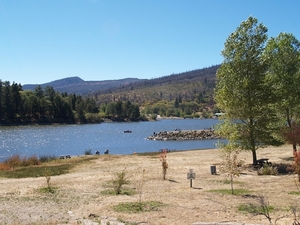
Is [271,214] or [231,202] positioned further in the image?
[231,202]

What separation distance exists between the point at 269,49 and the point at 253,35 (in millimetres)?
2223

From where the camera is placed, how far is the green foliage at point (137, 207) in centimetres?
1193

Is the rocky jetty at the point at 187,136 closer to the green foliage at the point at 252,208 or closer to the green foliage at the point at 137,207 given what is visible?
the green foliage at the point at 137,207

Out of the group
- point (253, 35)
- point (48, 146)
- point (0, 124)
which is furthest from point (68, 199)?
point (0, 124)

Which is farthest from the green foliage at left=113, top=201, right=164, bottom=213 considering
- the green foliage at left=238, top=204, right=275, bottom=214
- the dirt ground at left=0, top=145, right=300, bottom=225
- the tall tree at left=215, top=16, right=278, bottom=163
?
the tall tree at left=215, top=16, right=278, bottom=163

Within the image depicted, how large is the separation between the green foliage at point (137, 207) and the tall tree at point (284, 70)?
598 inches

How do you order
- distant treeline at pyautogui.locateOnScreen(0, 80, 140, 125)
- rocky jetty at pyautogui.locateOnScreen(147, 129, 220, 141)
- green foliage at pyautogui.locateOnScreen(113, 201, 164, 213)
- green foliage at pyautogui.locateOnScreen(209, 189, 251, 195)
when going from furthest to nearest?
1. distant treeline at pyautogui.locateOnScreen(0, 80, 140, 125)
2. rocky jetty at pyautogui.locateOnScreen(147, 129, 220, 141)
3. green foliage at pyautogui.locateOnScreen(209, 189, 251, 195)
4. green foliage at pyautogui.locateOnScreen(113, 201, 164, 213)

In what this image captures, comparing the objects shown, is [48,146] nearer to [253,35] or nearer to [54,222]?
[253,35]

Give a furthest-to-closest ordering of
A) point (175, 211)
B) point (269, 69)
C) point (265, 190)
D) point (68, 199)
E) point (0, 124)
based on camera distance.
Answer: point (0, 124)
point (269, 69)
point (265, 190)
point (68, 199)
point (175, 211)

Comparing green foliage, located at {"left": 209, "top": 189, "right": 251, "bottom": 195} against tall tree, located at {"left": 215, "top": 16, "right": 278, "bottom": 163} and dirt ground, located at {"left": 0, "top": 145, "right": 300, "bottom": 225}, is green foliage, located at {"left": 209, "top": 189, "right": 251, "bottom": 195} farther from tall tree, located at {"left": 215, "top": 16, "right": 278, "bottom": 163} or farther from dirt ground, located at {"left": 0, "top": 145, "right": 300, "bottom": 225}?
tall tree, located at {"left": 215, "top": 16, "right": 278, "bottom": 163}

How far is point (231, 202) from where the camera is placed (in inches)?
512

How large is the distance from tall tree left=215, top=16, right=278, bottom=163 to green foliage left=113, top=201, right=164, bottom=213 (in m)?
12.8

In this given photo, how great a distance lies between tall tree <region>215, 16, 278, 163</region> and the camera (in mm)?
23625

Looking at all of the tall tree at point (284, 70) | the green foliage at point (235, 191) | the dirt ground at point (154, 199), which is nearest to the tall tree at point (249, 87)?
the tall tree at point (284, 70)
